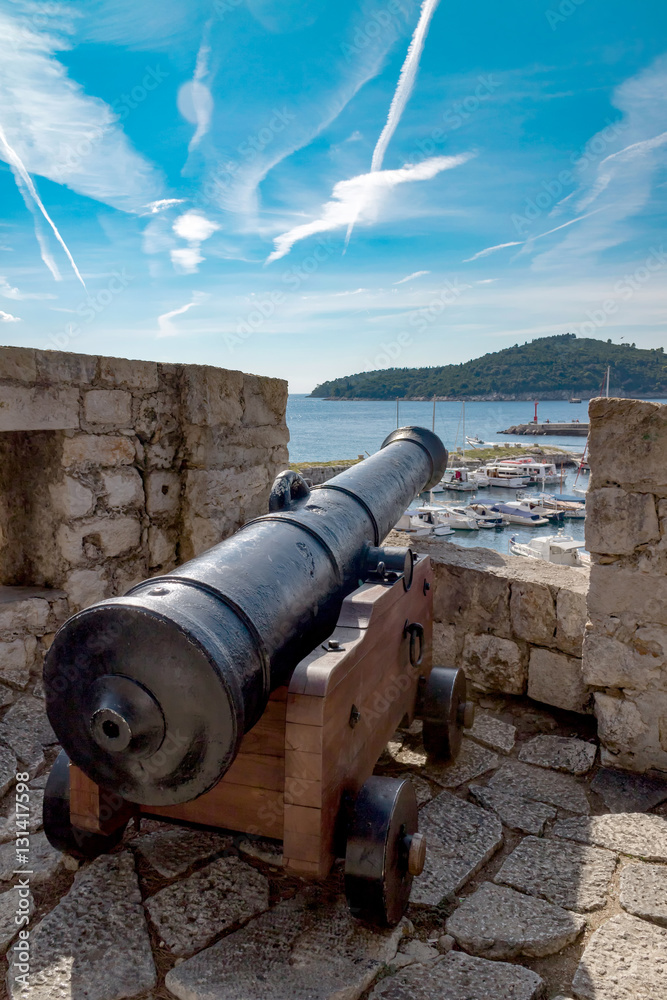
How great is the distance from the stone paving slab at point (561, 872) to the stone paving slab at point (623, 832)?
2.6 inches

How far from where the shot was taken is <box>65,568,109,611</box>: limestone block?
383 cm

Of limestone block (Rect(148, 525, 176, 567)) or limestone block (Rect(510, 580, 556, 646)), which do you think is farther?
limestone block (Rect(148, 525, 176, 567))

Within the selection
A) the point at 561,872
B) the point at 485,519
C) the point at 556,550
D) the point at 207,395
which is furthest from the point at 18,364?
the point at 485,519

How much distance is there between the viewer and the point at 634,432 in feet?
10.2

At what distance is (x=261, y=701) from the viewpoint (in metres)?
2.04

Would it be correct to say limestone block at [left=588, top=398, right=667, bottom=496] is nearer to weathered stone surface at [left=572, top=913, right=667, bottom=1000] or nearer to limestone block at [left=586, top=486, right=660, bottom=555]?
limestone block at [left=586, top=486, right=660, bottom=555]

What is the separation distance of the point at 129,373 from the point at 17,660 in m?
1.73

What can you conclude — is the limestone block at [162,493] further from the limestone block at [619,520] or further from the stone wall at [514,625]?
Answer: the limestone block at [619,520]

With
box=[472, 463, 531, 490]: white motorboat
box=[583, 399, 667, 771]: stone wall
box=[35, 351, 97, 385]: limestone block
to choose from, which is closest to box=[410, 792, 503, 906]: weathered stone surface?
box=[583, 399, 667, 771]: stone wall

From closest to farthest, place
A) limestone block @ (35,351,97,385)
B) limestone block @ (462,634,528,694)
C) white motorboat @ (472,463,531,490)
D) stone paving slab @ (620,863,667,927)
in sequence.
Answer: stone paving slab @ (620,863,667,927)
limestone block @ (35,351,97,385)
limestone block @ (462,634,528,694)
white motorboat @ (472,463,531,490)

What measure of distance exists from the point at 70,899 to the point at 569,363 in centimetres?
6423

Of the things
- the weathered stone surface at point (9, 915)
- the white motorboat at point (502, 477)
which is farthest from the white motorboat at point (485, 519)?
the weathered stone surface at point (9, 915)

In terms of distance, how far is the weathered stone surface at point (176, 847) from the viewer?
2.50m

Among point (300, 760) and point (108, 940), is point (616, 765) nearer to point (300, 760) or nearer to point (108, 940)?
point (300, 760)
